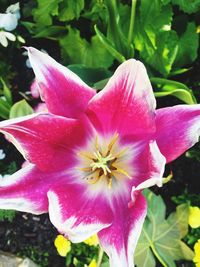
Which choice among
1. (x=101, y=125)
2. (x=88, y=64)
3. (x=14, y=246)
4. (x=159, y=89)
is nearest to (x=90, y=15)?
(x=88, y=64)

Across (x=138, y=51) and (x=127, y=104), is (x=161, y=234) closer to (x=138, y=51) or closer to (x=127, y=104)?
(x=138, y=51)

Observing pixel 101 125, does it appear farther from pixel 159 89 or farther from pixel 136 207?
pixel 159 89

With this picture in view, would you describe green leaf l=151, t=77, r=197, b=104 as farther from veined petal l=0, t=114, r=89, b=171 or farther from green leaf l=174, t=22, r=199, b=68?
veined petal l=0, t=114, r=89, b=171

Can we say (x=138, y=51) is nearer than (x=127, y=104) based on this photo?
No

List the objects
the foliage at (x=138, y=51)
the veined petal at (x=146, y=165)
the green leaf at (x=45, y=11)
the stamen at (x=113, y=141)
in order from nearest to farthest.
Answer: the veined petal at (x=146, y=165)
the stamen at (x=113, y=141)
the foliage at (x=138, y=51)
the green leaf at (x=45, y=11)

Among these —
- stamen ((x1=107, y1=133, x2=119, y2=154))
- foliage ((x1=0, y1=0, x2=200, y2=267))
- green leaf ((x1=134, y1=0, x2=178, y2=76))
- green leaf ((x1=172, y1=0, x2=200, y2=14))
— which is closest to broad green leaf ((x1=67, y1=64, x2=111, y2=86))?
foliage ((x1=0, y1=0, x2=200, y2=267))

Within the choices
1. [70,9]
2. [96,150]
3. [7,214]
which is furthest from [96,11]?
[7,214]

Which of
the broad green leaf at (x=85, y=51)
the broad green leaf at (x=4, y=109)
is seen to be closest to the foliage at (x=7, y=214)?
the broad green leaf at (x=4, y=109)

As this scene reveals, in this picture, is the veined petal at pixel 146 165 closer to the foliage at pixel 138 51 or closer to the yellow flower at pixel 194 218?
the foliage at pixel 138 51
